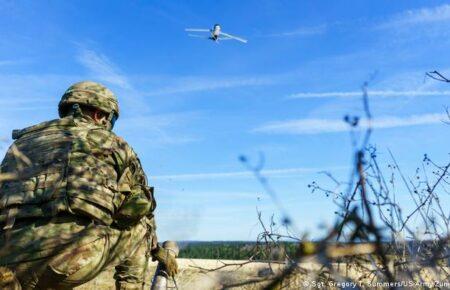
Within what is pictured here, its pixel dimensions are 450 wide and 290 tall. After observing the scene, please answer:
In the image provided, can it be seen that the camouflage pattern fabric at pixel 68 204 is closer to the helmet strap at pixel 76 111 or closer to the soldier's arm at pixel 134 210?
the soldier's arm at pixel 134 210

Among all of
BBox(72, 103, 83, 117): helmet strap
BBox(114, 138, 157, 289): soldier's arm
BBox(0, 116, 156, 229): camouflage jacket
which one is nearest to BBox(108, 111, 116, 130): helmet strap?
BBox(72, 103, 83, 117): helmet strap

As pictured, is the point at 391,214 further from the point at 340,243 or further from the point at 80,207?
the point at 340,243

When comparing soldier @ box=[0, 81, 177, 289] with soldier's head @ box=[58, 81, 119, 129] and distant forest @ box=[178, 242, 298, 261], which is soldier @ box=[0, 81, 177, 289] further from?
distant forest @ box=[178, 242, 298, 261]

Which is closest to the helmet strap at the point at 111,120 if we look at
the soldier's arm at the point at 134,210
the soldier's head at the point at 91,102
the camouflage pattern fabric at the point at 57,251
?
the soldier's head at the point at 91,102

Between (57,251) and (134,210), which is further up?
(134,210)

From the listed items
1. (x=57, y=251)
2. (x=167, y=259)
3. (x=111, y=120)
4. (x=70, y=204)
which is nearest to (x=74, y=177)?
(x=70, y=204)

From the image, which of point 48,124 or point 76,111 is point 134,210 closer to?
point 48,124

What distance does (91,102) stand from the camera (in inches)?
198

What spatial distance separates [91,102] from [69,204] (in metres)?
1.28

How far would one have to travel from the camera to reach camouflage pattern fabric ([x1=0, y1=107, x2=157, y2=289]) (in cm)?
397

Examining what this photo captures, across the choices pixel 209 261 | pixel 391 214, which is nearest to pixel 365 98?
pixel 391 214

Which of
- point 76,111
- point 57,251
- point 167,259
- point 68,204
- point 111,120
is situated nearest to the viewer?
point 57,251

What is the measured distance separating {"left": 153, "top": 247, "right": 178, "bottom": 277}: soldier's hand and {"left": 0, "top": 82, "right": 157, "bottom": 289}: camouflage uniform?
1.54 feet

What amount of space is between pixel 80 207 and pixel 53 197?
0.70 ft
